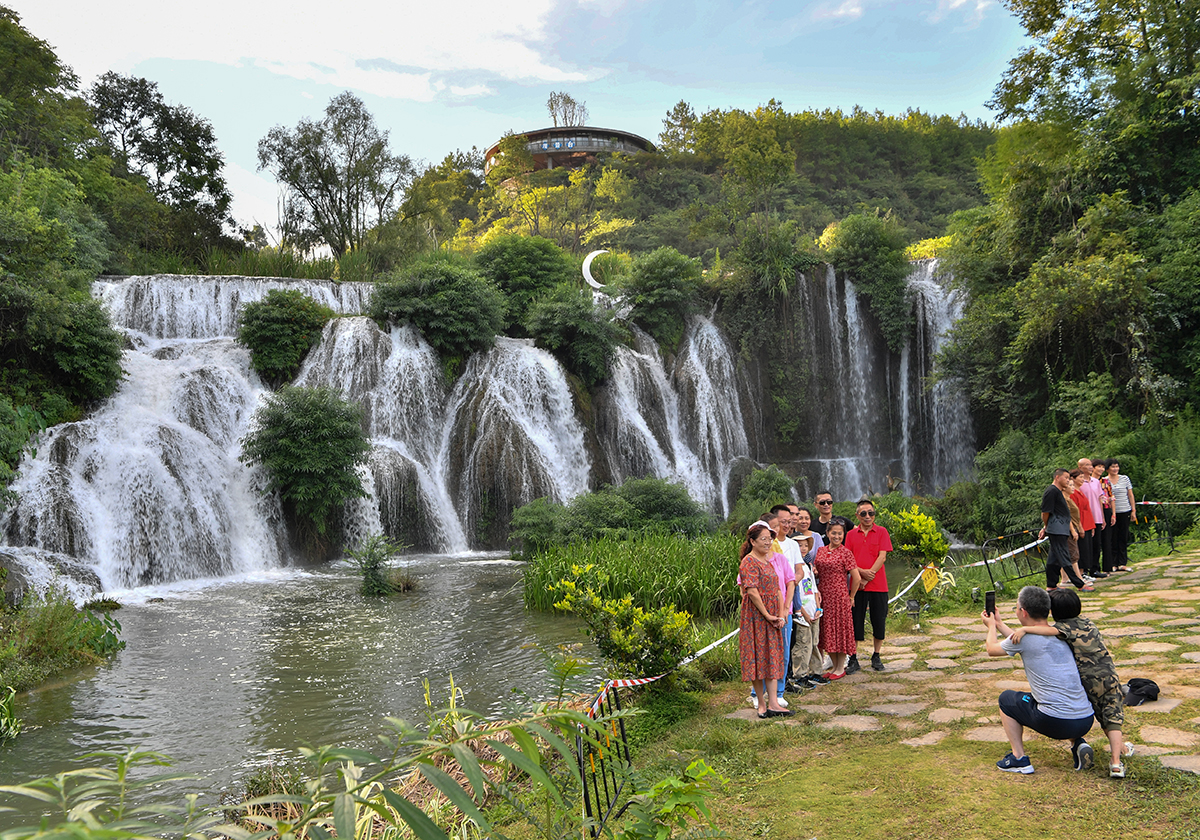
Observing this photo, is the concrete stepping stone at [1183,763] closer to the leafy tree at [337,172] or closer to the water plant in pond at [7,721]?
the water plant in pond at [7,721]

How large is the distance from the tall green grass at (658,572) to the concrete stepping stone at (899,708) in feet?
11.8

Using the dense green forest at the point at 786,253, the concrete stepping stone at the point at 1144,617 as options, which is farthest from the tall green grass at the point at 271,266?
the concrete stepping stone at the point at 1144,617

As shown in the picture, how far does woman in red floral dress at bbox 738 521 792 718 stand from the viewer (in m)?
5.54

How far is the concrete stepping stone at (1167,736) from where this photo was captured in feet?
14.2

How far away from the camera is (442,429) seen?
62.0ft

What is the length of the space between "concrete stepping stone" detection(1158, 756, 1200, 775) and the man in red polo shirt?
2.60m

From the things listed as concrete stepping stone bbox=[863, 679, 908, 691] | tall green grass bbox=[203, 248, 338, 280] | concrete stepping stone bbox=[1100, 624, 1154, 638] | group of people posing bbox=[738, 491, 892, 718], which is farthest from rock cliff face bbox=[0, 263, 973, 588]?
concrete stepping stone bbox=[1100, 624, 1154, 638]

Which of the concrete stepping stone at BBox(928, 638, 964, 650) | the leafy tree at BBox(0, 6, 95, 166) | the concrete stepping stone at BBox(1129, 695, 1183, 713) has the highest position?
the leafy tree at BBox(0, 6, 95, 166)

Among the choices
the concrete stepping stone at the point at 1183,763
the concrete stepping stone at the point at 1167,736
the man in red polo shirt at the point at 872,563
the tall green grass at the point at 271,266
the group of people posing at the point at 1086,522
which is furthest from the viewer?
the tall green grass at the point at 271,266

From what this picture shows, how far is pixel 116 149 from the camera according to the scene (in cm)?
3189

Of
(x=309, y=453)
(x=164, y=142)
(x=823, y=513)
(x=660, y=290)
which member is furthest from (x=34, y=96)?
(x=823, y=513)

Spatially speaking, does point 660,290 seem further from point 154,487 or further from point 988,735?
point 988,735

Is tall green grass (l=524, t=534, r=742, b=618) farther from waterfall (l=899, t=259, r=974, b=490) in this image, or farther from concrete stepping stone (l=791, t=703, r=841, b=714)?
waterfall (l=899, t=259, r=974, b=490)

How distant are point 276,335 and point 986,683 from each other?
54.2ft
